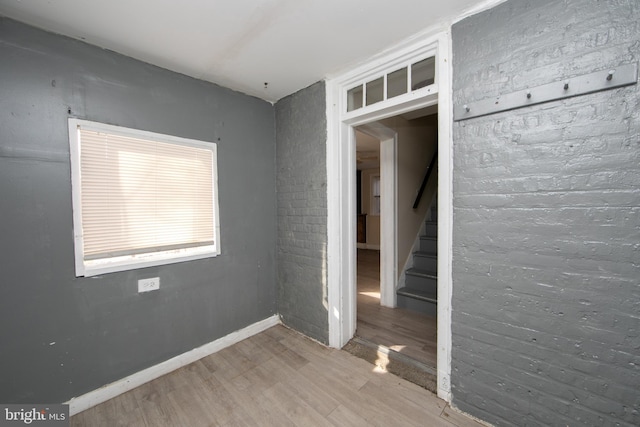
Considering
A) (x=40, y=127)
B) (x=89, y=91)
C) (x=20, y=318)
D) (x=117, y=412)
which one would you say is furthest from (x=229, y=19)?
(x=117, y=412)

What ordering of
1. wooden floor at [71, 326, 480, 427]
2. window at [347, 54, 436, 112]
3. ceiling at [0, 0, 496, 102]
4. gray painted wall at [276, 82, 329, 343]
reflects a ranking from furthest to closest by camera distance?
gray painted wall at [276, 82, 329, 343] < window at [347, 54, 436, 112] < wooden floor at [71, 326, 480, 427] < ceiling at [0, 0, 496, 102]

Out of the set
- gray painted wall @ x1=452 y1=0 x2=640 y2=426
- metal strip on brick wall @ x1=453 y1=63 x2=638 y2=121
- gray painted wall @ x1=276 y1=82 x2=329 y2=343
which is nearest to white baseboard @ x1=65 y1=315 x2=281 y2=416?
gray painted wall @ x1=276 y1=82 x2=329 y2=343

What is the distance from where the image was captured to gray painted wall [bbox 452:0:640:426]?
1.06m

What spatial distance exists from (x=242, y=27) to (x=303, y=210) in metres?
1.52

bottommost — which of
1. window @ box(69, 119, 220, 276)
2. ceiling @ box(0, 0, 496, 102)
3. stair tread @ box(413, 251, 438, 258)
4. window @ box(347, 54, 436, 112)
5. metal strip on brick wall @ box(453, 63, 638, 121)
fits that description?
stair tread @ box(413, 251, 438, 258)

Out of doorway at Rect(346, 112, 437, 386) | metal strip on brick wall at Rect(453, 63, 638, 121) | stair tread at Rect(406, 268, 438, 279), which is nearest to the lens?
metal strip on brick wall at Rect(453, 63, 638, 121)

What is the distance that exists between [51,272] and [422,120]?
14.2ft

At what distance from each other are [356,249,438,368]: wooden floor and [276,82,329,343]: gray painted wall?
0.61 meters

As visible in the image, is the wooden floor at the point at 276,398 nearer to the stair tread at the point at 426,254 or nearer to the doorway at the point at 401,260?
the doorway at the point at 401,260

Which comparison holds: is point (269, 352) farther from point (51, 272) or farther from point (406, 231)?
point (406, 231)

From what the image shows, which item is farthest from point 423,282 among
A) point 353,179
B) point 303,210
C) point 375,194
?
point 375,194

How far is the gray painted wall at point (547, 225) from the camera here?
1062 millimetres

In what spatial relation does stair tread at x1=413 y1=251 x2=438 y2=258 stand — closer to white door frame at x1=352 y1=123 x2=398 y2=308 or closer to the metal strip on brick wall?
white door frame at x1=352 y1=123 x2=398 y2=308

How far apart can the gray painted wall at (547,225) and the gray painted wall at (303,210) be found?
3.78ft
